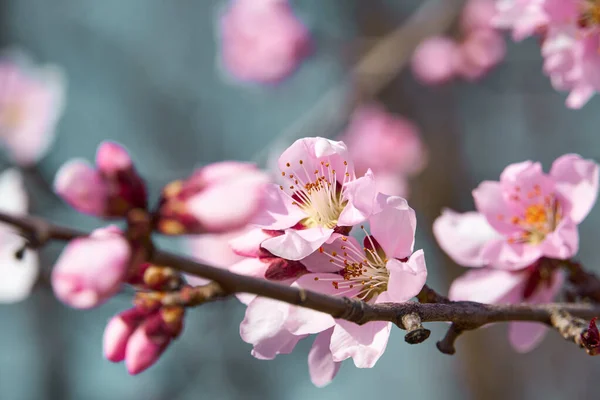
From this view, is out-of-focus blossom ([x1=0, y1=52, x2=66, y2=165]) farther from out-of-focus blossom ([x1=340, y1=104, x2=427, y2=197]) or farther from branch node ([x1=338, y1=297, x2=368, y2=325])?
branch node ([x1=338, y1=297, x2=368, y2=325])

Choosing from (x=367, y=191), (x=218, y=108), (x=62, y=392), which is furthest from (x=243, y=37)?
(x=367, y=191)

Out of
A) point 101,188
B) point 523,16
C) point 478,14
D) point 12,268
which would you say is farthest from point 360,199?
point 478,14

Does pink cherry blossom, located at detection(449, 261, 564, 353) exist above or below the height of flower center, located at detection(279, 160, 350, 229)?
below

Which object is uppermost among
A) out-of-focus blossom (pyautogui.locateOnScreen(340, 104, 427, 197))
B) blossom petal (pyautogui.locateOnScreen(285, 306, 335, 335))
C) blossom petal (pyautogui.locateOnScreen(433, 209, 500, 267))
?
out-of-focus blossom (pyautogui.locateOnScreen(340, 104, 427, 197))

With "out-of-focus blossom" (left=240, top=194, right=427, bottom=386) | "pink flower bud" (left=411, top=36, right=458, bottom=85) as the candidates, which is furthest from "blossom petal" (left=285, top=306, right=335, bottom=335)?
"pink flower bud" (left=411, top=36, right=458, bottom=85)

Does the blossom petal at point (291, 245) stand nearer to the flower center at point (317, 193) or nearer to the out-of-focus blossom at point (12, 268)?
the flower center at point (317, 193)

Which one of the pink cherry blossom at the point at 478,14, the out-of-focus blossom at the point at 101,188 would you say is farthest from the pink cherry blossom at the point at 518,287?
the pink cherry blossom at the point at 478,14
